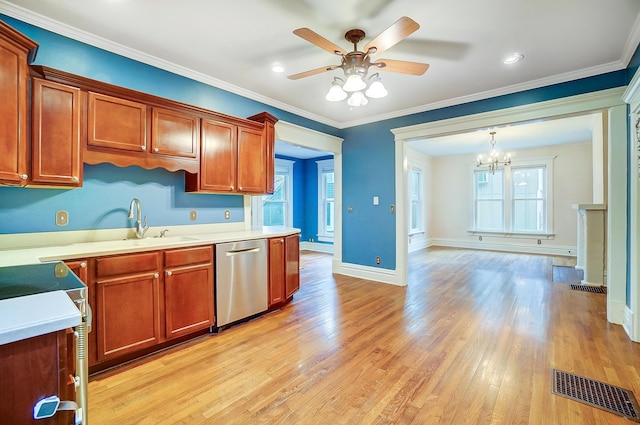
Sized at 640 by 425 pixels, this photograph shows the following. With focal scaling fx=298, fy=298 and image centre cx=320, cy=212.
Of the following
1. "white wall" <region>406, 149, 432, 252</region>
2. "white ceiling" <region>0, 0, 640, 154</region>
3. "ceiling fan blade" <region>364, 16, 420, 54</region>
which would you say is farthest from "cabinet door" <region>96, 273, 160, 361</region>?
"white wall" <region>406, 149, 432, 252</region>

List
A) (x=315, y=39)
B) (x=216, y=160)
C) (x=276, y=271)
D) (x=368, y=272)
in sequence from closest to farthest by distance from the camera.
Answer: (x=315, y=39) < (x=216, y=160) < (x=276, y=271) < (x=368, y=272)

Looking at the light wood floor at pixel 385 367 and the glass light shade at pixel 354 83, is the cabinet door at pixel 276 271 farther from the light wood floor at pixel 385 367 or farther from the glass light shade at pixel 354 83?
the glass light shade at pixel 354 83

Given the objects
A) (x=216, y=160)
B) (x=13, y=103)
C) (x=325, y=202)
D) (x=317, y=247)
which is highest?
(x=13, y=103)

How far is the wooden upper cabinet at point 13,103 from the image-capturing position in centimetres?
180

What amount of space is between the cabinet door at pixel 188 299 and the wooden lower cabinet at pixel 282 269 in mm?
758

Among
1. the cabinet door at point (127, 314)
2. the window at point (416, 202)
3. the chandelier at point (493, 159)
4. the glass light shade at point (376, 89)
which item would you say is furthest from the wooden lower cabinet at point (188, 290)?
the window at point (416, 202)

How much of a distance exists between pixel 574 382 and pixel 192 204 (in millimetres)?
3599

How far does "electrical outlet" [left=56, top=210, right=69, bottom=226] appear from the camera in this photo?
237 centimetres

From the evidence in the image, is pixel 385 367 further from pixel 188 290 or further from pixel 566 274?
pixel 566 274

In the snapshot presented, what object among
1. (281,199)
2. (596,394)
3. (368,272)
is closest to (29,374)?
(596,394)

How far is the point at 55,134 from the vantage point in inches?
84.4

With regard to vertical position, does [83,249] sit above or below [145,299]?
above

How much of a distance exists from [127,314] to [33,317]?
169 centimetres

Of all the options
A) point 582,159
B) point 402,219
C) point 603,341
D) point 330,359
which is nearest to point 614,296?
point 603,341
